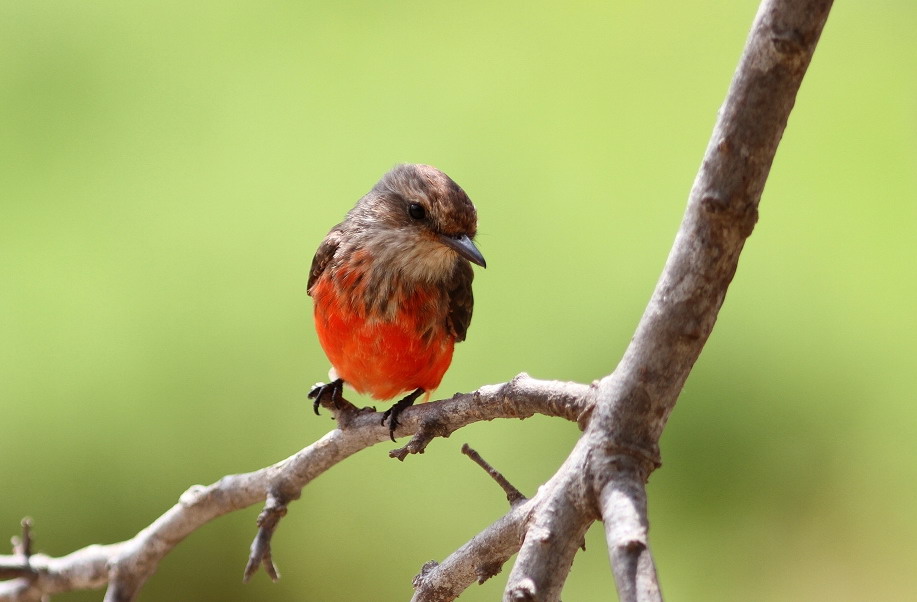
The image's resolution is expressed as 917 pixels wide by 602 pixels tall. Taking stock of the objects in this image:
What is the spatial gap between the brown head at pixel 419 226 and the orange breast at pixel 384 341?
0.09 meters

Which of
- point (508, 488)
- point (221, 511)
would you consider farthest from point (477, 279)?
point (508, 488)

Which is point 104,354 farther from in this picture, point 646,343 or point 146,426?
point 646,343

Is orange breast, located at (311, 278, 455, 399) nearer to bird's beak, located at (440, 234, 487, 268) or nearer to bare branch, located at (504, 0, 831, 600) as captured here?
bird's beak, located at (440, 234, 487, 268)

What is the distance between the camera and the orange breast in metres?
2.76

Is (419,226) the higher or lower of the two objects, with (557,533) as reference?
higher

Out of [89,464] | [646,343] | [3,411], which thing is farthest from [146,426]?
[646,343]

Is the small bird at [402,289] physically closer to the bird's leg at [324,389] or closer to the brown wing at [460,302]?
the brown wing at [460,302]

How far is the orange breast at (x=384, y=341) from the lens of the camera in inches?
108

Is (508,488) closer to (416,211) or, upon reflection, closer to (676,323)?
(676,323)

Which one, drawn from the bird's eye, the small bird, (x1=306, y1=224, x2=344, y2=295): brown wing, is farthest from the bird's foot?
the bird's eye

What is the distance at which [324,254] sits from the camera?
2.98 m

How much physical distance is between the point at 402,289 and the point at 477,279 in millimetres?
1373

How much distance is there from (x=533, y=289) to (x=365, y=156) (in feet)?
3.11

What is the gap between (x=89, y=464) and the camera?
4.15 metres
